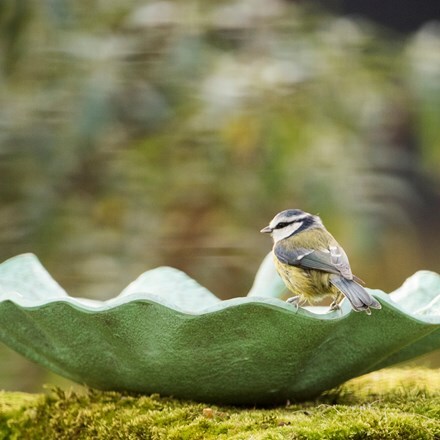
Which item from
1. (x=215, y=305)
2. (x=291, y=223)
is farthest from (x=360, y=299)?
(x=291, y=223)

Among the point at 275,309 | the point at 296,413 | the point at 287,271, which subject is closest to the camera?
the point at 275,309

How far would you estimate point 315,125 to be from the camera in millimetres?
2551

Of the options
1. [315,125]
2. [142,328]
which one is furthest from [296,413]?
[315,125]

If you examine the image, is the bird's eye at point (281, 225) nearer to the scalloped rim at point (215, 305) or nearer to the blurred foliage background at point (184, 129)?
the scalloped rim at point (215, 305)

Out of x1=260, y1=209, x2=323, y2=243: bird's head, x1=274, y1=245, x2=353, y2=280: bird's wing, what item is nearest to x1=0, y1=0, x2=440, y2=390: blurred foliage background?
x1=260, y1=209, x2=323, y2=243: bird's head

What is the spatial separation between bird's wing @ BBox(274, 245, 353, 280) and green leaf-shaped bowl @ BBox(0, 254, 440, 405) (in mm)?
152

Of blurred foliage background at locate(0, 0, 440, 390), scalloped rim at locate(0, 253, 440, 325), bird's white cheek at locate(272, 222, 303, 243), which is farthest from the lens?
blurred foliage background at locate(0, 0, 440, 390)

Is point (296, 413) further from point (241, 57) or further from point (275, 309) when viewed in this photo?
point (241, 57)

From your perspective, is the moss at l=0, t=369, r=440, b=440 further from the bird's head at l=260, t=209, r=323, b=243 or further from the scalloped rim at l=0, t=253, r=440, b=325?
the bird's head at l=260, t=209, r=323, b=243

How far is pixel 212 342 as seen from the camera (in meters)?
1.24

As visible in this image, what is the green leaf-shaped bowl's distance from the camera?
1200 mm

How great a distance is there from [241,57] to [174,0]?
0.84 ft

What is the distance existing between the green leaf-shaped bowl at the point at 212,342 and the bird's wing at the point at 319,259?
0.50ft

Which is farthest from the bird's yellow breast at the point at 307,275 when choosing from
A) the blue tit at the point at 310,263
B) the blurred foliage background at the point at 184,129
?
the blurred foliage background at the point at 184,129
